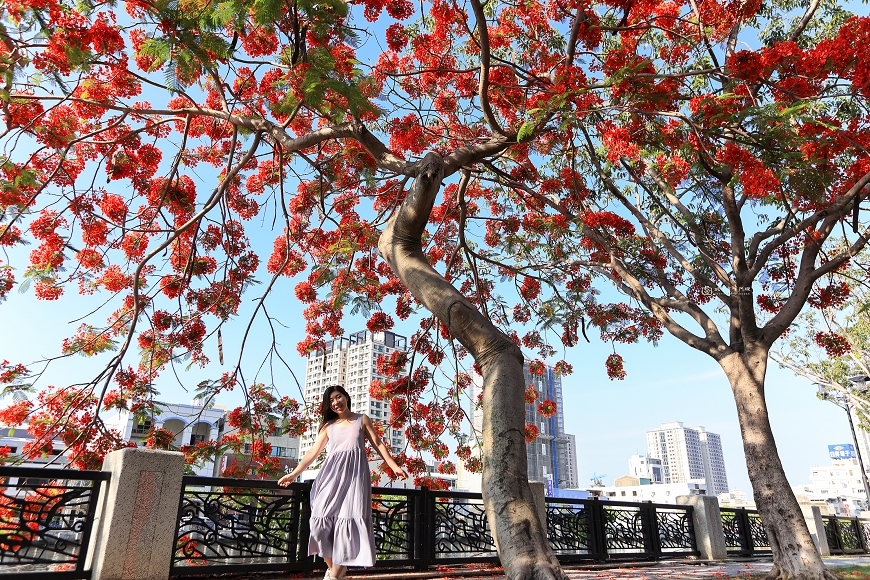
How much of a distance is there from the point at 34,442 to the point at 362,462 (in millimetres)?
3916

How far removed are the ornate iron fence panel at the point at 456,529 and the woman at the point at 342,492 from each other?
2931 millimetres

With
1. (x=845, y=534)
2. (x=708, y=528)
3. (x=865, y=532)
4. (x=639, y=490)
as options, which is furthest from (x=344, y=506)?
(x=639, y=490)

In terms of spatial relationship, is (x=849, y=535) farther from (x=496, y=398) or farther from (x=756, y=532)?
(x=496, y=398)

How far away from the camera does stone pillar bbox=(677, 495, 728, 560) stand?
33.2 feet

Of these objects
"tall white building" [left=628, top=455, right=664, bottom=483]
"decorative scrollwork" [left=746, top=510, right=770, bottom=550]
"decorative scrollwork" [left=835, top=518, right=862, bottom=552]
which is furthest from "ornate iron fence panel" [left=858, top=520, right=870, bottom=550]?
"tall white building" [left=628, top=455, right=664, bottom=483]

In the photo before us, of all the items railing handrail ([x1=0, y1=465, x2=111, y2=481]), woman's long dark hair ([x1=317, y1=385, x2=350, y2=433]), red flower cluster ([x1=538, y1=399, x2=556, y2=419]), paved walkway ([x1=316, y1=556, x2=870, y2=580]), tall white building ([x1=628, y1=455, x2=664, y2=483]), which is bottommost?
paved walkway ([x1=316, y1=556, x2=870, y2=580])

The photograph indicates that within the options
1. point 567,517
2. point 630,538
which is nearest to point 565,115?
point 567,517

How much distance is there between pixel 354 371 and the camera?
65062mm

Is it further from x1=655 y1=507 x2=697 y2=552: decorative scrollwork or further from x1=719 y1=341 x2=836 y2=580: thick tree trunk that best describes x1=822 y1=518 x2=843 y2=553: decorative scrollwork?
x1=719 y1=341 x2=836 y2=580: thick tree trunk

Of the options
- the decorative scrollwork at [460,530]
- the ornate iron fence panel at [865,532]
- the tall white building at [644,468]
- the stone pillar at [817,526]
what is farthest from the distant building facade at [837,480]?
the decorative scrollwork at [460,530]

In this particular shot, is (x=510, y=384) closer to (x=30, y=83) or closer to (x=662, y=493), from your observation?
(x=30, y=83)

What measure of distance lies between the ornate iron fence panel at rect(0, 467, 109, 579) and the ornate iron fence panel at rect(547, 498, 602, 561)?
6110 millimetres

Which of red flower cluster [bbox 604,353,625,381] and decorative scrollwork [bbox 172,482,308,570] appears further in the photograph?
red flower cluster [bbox 604,353,625,381]

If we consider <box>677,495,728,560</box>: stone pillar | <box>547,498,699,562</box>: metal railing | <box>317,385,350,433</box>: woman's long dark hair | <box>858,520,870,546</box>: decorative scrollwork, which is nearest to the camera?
<box>317,385,350,433</box>: woman's long dark hair
